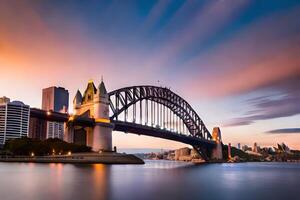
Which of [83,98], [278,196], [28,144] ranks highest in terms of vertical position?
[83,98]

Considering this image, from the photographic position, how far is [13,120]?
117m

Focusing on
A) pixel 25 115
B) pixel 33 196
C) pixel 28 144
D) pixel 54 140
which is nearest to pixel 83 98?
pixel 54 140

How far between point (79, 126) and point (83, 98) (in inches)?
487

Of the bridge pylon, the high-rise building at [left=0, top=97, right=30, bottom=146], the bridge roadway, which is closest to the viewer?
the bridge roadway

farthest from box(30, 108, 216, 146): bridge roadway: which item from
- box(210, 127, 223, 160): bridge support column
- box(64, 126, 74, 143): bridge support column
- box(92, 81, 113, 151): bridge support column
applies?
box(210, 127, 223, 160): bridge support column

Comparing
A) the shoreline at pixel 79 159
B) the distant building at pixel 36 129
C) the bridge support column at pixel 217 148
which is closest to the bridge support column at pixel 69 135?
the shoreline at pixel 79 159

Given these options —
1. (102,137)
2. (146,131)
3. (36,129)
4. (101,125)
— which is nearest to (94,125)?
(101,125)

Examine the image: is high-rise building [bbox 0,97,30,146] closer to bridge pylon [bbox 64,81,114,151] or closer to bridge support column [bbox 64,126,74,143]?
bridge pylon [bbox 64,81,114,151]

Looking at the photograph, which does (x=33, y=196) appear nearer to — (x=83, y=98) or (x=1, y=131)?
(x=83, y=98)

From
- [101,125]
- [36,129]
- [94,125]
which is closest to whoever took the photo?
[101,125]

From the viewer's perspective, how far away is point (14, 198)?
17.7m

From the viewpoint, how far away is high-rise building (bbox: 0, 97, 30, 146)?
114 m

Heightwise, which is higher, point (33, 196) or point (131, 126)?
point (131, 126)

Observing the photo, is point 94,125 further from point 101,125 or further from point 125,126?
point 125,126
